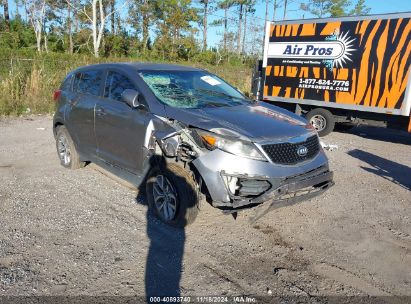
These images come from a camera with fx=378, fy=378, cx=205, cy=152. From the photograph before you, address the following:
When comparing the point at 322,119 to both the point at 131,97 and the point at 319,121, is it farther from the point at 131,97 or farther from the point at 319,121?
the point at 131,97

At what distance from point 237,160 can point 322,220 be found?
1.63 metres

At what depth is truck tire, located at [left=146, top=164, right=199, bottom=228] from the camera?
3.87 meters

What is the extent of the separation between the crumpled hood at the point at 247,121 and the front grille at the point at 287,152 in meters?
0.10

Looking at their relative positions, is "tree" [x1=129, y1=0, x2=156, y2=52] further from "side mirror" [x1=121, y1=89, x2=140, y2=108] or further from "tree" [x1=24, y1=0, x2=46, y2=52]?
"side mirror" [x1=121, y1=89, x2=140, y2=108]

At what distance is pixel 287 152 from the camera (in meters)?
3.89

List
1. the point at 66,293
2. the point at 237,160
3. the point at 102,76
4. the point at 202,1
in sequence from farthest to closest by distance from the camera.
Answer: the point at 202,1, the point at 102,76, the point at 237,160, the point at 66,293

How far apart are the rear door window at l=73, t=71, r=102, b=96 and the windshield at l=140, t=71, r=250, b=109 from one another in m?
0.92

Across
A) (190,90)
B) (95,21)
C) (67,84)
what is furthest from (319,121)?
(95,21)

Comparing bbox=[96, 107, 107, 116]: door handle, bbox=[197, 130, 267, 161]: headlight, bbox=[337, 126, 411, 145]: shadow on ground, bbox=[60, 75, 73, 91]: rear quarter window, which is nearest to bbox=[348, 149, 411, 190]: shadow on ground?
bbox=[337, 126, 411, 145]: shadow on ground

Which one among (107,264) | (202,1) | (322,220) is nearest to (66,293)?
(107,264)

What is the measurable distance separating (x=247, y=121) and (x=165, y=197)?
4.04ft

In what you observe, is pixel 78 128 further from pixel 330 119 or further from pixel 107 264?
pixel 330 119

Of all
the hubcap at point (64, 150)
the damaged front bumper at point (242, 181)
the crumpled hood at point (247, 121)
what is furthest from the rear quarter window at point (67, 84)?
the damaged front bumper at point (242, 181)

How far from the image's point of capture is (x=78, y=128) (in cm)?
565
